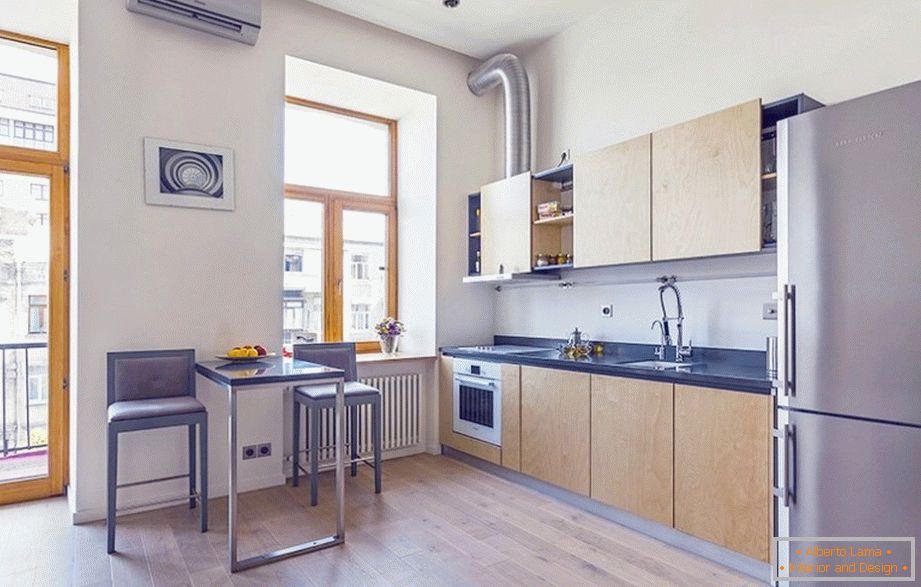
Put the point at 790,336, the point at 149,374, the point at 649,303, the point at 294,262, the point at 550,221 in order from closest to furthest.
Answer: the point at 790,336, the point at 149,374, the point at 649,303, the point at 550,221, the point at 294,262

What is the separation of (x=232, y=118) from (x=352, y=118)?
1.29m

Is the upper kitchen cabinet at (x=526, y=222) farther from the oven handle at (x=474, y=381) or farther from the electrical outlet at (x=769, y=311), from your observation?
the electrical outlet at (x=769, y=311)

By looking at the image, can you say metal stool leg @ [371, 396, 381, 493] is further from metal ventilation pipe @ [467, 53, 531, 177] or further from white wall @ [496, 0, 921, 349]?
metal ventilation pipe @ [467, 53, 531, 177]

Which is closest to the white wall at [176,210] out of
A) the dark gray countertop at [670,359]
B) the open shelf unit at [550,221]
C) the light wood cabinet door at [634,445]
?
Answer: the open shelf unit at [550,221]

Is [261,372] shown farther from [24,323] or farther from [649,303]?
[649,303]

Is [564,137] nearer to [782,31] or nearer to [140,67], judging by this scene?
[782,31]

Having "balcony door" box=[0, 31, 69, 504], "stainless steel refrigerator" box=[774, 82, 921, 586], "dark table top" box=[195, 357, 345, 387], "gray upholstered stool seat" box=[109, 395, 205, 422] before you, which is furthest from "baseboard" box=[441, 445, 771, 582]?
"balcony door" box=[0, 31, 69, 504]

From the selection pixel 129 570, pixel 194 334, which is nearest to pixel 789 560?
pixel 129 570

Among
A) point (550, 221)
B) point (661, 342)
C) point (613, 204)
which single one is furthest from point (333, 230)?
point (661, 342)

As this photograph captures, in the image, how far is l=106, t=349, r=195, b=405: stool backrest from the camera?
294 centimetres

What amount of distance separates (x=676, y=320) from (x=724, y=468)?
1.00 m

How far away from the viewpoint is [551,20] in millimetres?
3854

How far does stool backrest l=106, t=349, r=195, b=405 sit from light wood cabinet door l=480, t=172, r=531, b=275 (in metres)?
2.15

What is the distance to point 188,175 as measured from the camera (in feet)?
10.8
